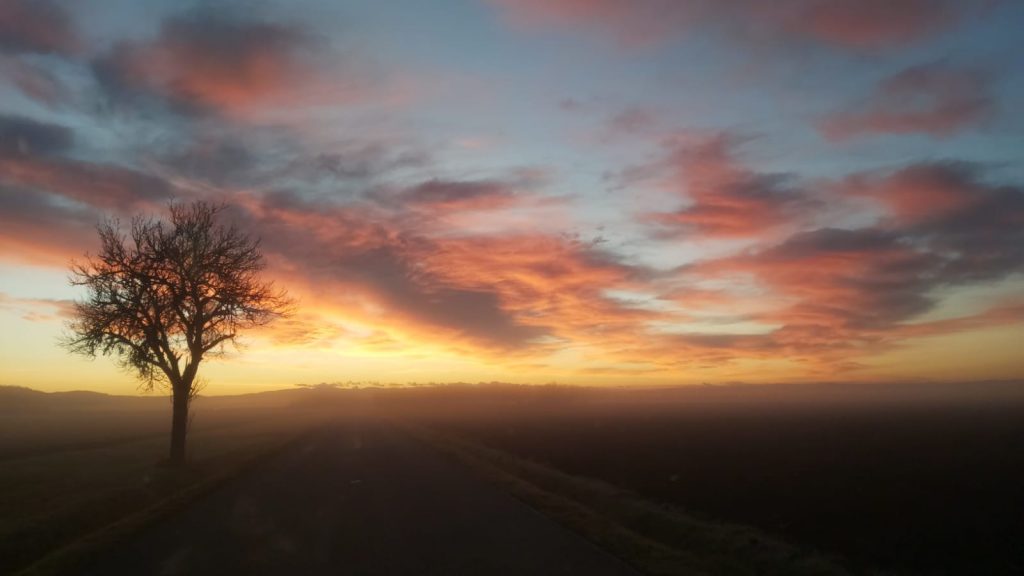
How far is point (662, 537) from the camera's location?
15.5 meters

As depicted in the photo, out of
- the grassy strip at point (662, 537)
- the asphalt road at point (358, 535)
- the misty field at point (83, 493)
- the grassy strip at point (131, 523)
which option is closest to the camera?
the asphalt road at point (358, 535)

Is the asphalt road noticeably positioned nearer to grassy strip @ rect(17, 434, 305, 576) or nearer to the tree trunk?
grassy strip @ rect(17, 434, 305, 576)

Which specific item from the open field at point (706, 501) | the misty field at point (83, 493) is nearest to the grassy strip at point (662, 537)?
the open field at point (706, 501)

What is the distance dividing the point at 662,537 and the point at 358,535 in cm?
749

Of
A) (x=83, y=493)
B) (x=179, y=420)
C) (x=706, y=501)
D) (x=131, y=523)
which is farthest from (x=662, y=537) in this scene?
(x=179, y=420)

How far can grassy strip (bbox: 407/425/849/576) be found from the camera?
481 inches

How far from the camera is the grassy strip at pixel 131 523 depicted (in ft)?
38.7

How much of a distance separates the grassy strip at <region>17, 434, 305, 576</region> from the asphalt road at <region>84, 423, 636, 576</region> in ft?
1.41

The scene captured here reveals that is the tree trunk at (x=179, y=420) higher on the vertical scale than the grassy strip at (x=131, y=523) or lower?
higher

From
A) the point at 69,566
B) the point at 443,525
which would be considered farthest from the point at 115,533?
the point at 443,525

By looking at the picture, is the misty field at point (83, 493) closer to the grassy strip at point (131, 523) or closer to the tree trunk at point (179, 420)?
the grassy strip at point (131, 523)

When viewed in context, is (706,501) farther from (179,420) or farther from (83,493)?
(179,420)

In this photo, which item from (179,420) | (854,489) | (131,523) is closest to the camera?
(131,523)

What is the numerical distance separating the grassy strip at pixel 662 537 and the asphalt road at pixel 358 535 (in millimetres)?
755
